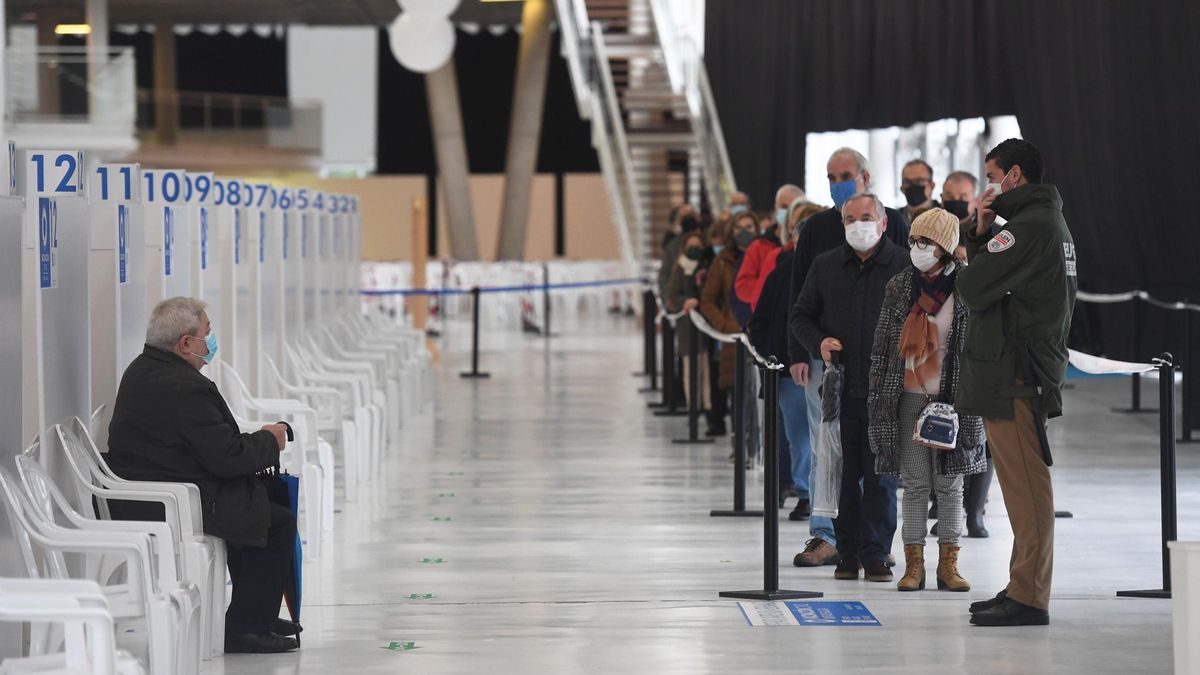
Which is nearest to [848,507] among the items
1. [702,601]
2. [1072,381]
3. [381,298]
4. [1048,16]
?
[702,601]

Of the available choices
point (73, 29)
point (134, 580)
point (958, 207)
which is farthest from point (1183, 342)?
point (73, 29)

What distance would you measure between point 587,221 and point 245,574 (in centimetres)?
3025

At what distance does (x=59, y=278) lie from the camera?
5273 millimetres

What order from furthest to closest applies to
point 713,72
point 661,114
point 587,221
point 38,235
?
point 587,221, point 661,114, point 713,72, point 38,235

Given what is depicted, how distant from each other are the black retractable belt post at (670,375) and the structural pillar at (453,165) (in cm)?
1748

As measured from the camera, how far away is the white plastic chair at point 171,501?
5016 mm

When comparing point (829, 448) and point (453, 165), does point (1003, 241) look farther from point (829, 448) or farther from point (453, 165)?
point (453, 165)

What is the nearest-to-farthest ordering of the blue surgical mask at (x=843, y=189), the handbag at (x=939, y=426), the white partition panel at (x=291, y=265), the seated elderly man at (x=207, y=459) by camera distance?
the seated elderly man at (x=207, y=459)
the handbag at (x=939, y=426)
the blue surgical mask at (x=843, y=189)
the white partition panel at (x=291, y=265)

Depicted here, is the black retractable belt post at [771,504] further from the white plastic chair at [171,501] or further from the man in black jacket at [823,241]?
the white plastic chair at [171,501]

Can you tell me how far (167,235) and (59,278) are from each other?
1869 millimetres

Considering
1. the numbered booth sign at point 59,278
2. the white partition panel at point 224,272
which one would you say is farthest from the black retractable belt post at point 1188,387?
the numbered booth sign at point 59,278

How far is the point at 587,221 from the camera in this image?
35.3 metres

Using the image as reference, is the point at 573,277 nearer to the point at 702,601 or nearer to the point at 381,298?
the point at 381,298

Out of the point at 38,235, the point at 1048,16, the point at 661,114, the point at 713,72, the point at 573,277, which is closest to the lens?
the point at 38,235
